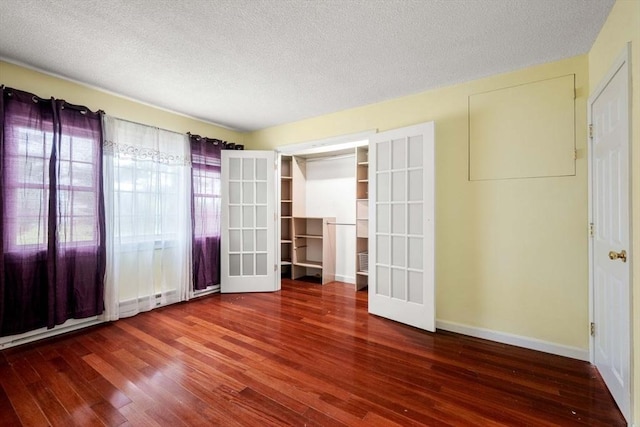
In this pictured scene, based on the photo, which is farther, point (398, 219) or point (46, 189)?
point (398, 219)

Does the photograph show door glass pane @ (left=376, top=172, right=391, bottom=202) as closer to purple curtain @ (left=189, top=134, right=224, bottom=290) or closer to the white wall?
the white wall

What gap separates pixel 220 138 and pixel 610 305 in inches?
177

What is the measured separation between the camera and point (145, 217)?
3.22 m

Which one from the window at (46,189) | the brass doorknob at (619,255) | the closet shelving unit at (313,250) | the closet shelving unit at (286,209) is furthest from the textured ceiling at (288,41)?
the closet shelving unit at (313,250)

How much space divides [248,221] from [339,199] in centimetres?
157

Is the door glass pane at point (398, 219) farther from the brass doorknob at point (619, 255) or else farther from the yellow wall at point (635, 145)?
the yellow wall at point (635, 145)

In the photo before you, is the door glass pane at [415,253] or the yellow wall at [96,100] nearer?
the yellow wall at [96,100]

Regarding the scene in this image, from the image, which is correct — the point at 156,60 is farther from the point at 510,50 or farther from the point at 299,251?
the point at 299,251

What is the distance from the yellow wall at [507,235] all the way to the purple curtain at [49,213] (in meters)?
3.30

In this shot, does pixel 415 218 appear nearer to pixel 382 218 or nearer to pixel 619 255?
pixel 382 218

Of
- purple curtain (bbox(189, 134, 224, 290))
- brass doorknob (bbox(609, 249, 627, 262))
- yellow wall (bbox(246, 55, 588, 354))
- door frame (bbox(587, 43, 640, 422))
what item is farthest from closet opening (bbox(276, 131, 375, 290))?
brass doorknob (bbox(609, 249, 627, 262))

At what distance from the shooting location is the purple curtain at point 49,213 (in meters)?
2.31

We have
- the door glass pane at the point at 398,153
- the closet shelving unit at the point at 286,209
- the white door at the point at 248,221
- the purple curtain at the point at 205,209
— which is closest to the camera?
the door glass pane at the point at 398,153

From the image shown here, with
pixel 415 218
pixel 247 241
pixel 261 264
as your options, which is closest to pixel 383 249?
pixel 415 218
